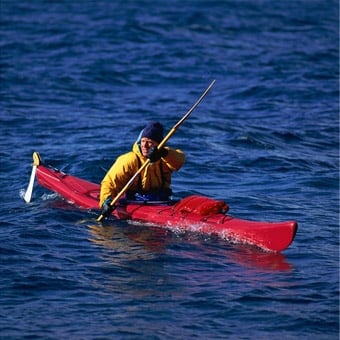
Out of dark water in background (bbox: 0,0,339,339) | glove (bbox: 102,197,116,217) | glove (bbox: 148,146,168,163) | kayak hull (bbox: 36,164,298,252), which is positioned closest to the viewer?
dark water in background (bbox: 0,0,339,339)

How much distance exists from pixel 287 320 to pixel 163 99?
12102 millimetres

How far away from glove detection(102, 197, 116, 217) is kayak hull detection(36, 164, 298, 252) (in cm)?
28

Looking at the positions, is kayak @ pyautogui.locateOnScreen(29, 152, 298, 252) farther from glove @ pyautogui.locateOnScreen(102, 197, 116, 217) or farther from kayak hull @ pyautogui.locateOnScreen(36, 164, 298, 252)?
glove @ pyautogui.locateOnScreen(102, 197, 116, 217)

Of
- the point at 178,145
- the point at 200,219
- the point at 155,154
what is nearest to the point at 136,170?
the point at 155,154

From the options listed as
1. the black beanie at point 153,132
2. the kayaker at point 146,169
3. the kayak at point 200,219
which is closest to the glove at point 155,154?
the kayaker at point 146,169

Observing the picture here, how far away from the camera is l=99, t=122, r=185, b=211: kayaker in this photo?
1051 cm

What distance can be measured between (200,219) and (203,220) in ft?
0.12

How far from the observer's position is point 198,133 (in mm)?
16688

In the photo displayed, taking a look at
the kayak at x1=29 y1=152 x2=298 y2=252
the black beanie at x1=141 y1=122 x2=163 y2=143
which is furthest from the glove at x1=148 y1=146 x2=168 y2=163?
the kayak at x1=29 y1=152 x2=298 y2=252

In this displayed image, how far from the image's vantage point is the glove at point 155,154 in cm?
1042

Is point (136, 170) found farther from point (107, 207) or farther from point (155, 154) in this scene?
point (107, 207)

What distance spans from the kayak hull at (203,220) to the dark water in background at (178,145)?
15 centimetres

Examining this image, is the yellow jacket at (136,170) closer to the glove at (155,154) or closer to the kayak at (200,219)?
the glove at (155,154)

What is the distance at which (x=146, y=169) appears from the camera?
10.8 m
